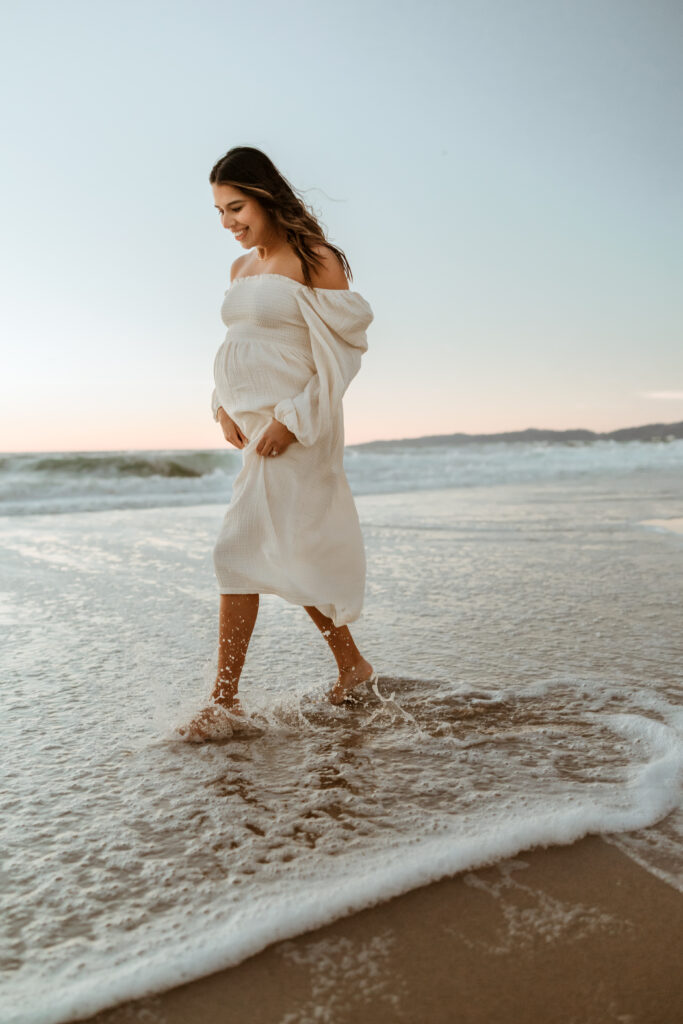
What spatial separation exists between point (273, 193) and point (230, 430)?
80 centimetres

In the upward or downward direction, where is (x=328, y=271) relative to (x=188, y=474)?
upward

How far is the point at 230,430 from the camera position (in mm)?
2820

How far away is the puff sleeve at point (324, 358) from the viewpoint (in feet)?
8.29

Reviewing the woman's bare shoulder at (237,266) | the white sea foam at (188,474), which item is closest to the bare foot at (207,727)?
the woman's bare shoulder at (237,266)

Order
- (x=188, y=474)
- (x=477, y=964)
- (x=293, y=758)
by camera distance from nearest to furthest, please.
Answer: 1. (x=477, y=964)
2. (x=293, y=758)
3. (x=188, y=474)

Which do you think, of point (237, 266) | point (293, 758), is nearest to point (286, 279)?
point (237, 266)

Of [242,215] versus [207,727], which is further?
[242,215]

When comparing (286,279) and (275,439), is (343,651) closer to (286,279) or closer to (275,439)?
(275,439)

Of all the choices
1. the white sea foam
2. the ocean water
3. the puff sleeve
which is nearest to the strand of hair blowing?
the puff sleeve

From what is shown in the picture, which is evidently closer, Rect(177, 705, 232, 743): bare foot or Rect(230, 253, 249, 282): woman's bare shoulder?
Rect(177, 705, 232, 743): bare foot

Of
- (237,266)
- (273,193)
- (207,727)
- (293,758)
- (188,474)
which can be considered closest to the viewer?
(293,758)

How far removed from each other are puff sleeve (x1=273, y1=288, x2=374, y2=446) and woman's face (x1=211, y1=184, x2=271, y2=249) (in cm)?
26

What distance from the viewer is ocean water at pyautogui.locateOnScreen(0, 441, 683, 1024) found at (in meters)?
1.46

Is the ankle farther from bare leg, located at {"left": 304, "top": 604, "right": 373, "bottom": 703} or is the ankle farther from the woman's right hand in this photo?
the woman's right hand
